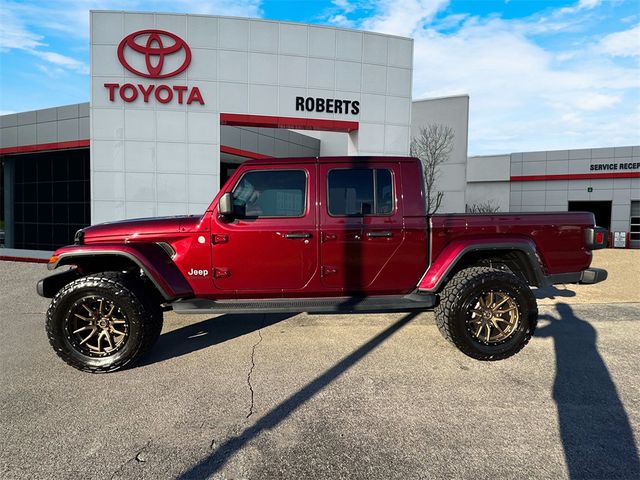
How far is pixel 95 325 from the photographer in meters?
3.59

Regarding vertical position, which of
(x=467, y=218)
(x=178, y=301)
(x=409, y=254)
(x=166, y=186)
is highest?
(x=166, y=186)

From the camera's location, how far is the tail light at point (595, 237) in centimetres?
403

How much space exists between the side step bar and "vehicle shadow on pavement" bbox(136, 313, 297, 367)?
0.63m

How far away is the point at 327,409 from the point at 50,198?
61.6 feet

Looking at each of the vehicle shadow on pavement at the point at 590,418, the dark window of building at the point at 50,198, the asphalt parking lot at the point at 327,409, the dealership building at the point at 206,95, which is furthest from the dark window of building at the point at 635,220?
the dark window of building at the point at 50,198

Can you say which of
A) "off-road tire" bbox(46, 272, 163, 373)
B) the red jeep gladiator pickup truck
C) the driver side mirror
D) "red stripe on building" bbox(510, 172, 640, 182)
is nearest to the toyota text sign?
the red jeep gladiator pickup truck

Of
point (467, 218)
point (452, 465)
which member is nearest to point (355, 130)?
point (467, 218)

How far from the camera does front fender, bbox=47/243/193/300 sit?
3.60 m

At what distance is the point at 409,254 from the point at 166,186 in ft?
24.5

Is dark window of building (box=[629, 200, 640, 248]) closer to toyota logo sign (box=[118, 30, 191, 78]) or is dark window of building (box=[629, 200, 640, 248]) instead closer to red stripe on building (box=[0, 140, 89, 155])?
toyota logo sign (box=[118, 30, 191, 78])

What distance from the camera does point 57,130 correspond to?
1345cm

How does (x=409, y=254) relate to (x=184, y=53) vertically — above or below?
below

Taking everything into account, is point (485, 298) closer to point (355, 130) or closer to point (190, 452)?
point (190, 452)

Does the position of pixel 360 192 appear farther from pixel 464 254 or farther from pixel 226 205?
pixel 226 205
